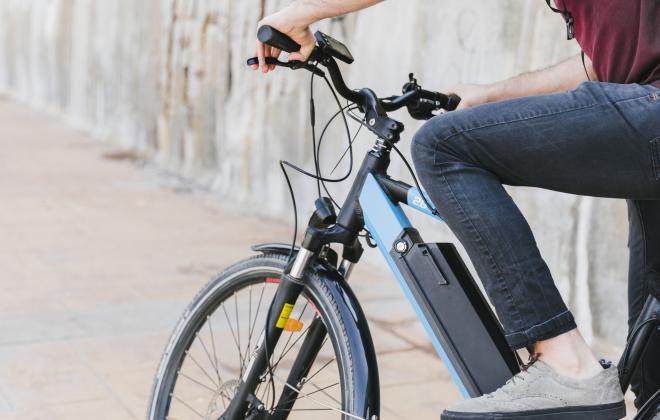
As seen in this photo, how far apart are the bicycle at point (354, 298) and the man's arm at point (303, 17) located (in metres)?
0.02

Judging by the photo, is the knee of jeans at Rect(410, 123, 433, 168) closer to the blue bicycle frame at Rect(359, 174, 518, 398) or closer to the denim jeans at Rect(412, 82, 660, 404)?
the denim jeans at Rect(412, 82, 660, 404)

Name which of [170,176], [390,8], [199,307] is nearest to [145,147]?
[170,176]

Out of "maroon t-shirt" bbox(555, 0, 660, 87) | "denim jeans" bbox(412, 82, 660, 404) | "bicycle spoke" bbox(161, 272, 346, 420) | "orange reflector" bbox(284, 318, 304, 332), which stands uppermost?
"maroon t-shirt" bbox(555, 0, 660, 87)

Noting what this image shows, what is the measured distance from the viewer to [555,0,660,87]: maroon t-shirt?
1.83m

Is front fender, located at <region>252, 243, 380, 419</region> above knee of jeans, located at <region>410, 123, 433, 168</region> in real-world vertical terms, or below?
below

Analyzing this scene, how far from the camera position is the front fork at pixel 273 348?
2299 mm

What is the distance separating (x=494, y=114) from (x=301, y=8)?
0.49 m

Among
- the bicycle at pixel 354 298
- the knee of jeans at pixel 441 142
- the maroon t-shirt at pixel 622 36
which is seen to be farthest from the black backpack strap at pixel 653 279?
the knee of jeans at pixel 441 142

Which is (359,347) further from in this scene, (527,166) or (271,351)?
(527,166)

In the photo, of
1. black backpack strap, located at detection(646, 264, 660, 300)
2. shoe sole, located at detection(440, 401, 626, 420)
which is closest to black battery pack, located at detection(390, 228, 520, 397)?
shoe sole, located at detection(440, 401, 626, 420)

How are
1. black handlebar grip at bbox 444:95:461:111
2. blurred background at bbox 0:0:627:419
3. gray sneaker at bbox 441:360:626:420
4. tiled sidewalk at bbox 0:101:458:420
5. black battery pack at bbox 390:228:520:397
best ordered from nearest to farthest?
gray sneaker at bbox 441:360:626:420
black battery pack at bbox 390:228:520:397
black handlebar grip at bbox 444:95:461:111
tiled sidewalk at bbox 0:101:458:420
blurred background at bbox 0:0:627:419

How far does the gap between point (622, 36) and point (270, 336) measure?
109cm

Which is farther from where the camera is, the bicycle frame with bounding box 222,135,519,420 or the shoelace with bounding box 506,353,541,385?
the bicycle frame with bounding box 222,135,519,420

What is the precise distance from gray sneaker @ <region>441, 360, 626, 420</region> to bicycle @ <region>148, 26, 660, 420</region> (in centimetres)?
5
